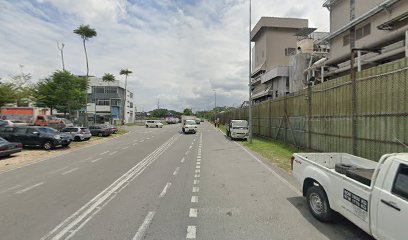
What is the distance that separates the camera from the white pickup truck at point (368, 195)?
4.34 m

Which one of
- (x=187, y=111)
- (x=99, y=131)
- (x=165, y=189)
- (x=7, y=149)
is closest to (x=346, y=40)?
(x=165, y=189)

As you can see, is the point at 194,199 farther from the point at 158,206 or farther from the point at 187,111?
the point at 187,111

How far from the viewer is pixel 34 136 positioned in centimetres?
2167

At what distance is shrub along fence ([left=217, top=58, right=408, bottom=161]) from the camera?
9672 millimetres

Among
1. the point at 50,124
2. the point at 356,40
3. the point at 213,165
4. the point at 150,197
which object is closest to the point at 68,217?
the point at 150,197

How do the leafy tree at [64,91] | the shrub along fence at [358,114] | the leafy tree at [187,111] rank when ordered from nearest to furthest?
the shrub along fence at [358,114], the leafy tree at [64,91], the leafy tree at [187,111]

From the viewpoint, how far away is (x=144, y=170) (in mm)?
12664

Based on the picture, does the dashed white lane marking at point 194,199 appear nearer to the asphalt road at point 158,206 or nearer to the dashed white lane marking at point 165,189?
the asphalt road at point 158,206

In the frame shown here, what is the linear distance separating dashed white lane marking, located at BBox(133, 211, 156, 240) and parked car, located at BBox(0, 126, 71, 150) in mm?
17687

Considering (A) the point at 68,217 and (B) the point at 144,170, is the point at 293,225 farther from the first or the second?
(B) the point at 144,170

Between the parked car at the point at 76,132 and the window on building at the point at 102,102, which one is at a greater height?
the window on building at the point at 102,102

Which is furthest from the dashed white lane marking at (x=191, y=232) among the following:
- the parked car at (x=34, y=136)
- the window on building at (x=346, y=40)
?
the window on building at (x=346, y=40)

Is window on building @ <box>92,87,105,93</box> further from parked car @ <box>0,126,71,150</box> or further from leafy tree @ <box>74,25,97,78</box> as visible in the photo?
parked car @ <box>0,126,71,150</box>

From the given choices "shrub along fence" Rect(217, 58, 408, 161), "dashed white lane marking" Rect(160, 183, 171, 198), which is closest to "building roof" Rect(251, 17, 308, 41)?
"shrub along fence" Rect(217, 58, 408, 161)
